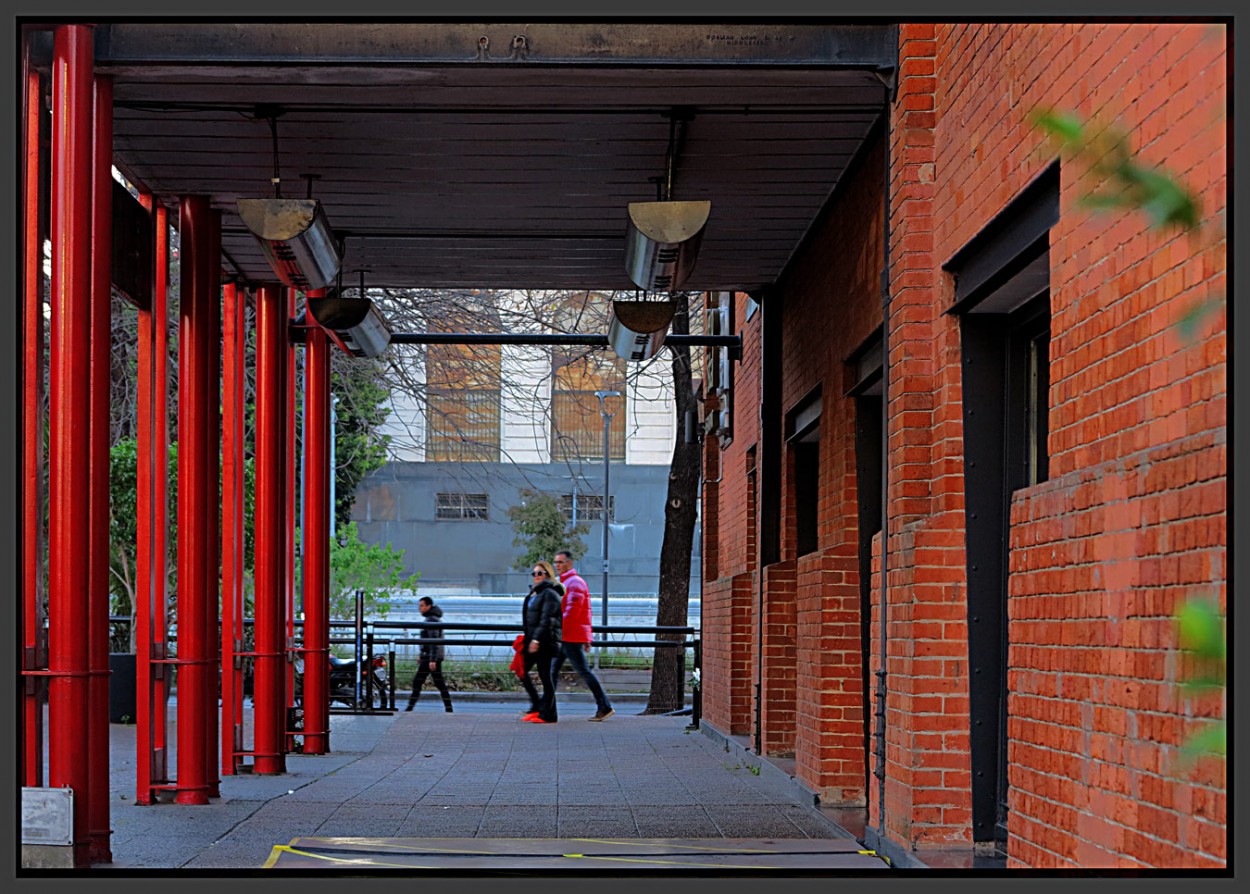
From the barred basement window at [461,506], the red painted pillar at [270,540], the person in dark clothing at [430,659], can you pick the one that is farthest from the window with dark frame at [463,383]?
the red painted pillar at [270,540]

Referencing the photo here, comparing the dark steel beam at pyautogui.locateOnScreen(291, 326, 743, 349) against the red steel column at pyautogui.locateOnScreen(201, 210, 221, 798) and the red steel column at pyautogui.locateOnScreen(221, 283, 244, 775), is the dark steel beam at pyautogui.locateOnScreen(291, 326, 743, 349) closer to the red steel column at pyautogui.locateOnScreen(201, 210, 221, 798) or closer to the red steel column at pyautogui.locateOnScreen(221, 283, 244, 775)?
the red steel column at pyautogui.locateOnScreen(221, 283, 244, 775)

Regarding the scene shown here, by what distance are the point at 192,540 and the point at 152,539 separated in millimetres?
244

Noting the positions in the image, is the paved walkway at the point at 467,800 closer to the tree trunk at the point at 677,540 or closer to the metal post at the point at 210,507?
the metal post at the point at 210,507

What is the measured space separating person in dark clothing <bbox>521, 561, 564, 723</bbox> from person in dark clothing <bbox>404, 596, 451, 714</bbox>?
10.7 feet

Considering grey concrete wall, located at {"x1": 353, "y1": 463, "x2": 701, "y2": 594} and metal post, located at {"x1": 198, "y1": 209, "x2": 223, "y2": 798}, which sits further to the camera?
grey concrete wall, located at {"x1": 353, "y1": 463, "x2": 701, "y2": 594}

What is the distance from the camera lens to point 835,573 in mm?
9219

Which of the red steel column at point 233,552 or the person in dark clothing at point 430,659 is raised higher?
the red steel column at point 233,552

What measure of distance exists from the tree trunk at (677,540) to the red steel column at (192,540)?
11610 mm

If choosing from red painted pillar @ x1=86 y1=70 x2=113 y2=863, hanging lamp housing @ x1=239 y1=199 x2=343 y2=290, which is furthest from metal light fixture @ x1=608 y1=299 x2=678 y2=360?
red painted pillar @ x1=86 y1=70 x2=113 y2=863

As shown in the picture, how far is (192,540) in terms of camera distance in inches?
360

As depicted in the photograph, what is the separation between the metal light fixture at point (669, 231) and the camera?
7863 mm

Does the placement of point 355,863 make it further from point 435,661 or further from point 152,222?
point 435,661

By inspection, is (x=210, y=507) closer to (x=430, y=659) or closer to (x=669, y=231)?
(x=669, y=231)

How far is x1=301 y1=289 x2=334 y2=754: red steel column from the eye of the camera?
41.7 feet
